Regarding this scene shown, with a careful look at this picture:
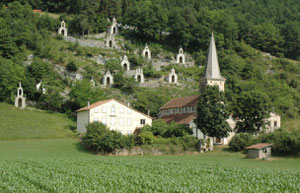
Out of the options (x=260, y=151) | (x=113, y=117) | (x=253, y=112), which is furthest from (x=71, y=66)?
(x=260, y=151)

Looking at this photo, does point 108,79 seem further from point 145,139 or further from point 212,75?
point 145,139

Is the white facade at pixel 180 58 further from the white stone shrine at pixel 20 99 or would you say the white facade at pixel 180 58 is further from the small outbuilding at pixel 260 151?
the small outbuilding at pixel 260 151

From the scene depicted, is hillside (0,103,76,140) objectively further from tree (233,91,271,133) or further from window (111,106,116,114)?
tree (233,91,271,133)

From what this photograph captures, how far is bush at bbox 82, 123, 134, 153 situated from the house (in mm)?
9508

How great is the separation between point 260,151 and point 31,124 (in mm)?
33364

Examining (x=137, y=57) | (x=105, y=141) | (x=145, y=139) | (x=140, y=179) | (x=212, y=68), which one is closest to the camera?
(x=140, y=179)

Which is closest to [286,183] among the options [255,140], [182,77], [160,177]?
[160,177]

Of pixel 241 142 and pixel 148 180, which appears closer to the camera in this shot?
pixel 148 180

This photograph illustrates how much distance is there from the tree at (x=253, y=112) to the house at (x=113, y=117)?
1413 cm

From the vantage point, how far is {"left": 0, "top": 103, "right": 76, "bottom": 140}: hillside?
173ft

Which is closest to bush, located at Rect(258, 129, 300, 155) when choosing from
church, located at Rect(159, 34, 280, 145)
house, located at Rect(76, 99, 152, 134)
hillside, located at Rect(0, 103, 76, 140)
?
church, located at Rect(159, 34, 280, 145)

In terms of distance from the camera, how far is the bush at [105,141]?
45344mm

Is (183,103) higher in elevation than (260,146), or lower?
higher

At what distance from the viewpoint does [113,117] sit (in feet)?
191
